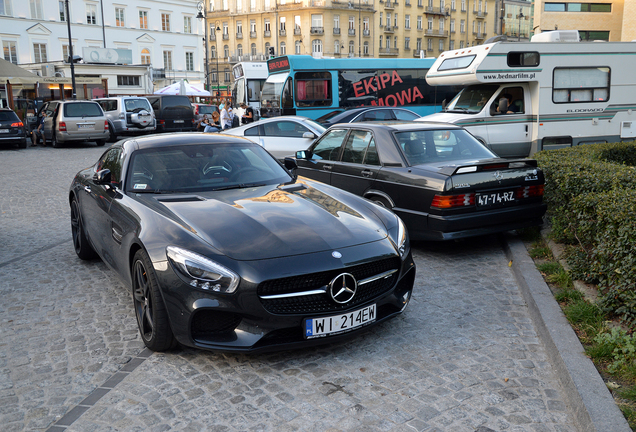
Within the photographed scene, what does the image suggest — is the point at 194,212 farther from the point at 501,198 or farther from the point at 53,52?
the point at 53,52

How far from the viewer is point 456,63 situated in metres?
13.6

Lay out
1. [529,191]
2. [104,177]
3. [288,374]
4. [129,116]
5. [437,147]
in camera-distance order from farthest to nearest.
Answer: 1. [129,116]
2. [437,147]
3. [529,191]
4. [104,177]
5. [288,374]

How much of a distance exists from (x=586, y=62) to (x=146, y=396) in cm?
1281

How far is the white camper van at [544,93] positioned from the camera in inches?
501

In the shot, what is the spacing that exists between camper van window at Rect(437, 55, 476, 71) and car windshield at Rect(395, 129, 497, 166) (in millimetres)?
6323

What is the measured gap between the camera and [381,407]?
3.39 meters

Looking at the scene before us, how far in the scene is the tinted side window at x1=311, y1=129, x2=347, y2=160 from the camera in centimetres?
805

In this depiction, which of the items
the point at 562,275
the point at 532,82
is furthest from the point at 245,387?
the point at 532,82

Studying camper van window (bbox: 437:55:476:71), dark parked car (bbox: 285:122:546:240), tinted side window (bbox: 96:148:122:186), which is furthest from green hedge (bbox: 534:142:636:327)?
camper van window (bbox: 437:55:476:71)

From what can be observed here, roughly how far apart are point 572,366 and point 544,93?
10.6 m

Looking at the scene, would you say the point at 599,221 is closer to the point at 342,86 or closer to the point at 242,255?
the point at 242,255

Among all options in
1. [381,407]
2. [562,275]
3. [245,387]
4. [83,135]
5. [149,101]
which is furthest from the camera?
[149,101]

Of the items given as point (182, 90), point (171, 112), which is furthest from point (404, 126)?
point (182, 90)

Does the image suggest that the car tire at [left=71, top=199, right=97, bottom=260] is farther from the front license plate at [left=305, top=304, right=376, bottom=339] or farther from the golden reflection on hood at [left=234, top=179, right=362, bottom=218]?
the front license plate at [left=305, top=304, right=376, bottom=339]
